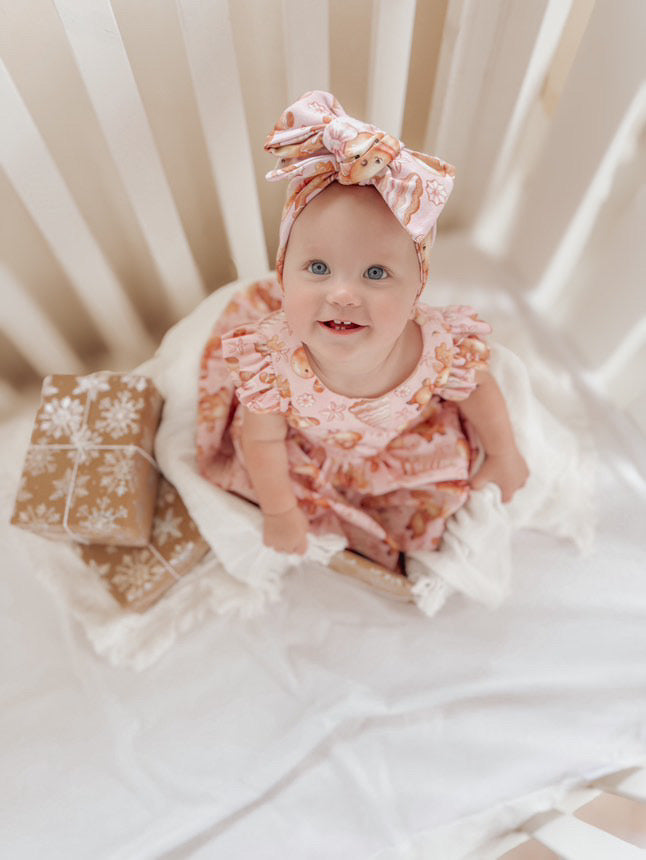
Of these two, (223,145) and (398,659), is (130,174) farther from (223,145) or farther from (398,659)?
(398,659)

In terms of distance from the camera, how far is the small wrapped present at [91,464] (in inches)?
32.0

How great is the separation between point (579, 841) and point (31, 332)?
890 mm

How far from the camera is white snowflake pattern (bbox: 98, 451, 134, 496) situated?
0.82 meters

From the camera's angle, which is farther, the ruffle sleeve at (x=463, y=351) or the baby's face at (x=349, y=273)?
the ruffle sleeve at (x=463, y=351)

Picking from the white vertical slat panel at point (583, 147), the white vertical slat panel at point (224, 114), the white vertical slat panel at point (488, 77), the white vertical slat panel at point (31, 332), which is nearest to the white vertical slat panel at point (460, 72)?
the white vertical slat panel at point (488, 77)

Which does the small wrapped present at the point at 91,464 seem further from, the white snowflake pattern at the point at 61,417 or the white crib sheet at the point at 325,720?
the white crib sheet at the point at 325,720

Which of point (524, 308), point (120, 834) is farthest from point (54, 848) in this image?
point (524, 308)

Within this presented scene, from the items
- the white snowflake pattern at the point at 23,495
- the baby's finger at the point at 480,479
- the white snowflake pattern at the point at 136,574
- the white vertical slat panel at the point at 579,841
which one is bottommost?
the white vertical slat panel at the point at 579,841

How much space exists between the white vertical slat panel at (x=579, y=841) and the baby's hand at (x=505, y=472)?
1.28ft

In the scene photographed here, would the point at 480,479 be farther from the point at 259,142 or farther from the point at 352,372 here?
the point at 259,142

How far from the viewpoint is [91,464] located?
0.83 m

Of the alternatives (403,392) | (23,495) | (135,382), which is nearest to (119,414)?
(135,382)

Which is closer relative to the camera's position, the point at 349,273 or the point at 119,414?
the point at 349,273

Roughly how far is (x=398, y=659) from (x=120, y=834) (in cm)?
40
